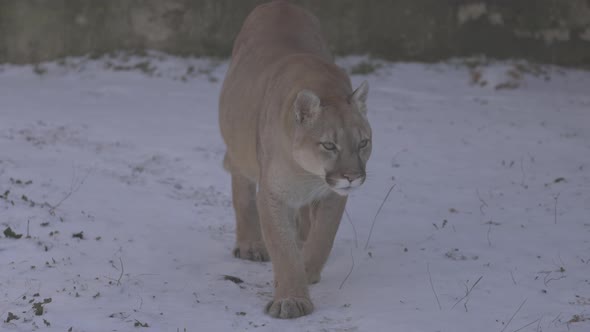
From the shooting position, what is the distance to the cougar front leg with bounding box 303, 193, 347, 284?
18.0 ft

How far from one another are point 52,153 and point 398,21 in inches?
246

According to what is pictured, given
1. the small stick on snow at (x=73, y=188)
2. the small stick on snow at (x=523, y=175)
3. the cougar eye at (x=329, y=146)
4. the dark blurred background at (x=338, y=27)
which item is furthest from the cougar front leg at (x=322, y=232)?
the dark blurred background at (x=338, y=27)

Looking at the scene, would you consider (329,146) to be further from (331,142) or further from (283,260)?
(283,260)

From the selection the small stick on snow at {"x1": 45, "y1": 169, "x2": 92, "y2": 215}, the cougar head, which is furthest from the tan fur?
the small stick on snow at {"x1": 45, "y1": 169, "x2": 92, "y2": 215}

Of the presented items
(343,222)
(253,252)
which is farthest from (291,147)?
(343,222)

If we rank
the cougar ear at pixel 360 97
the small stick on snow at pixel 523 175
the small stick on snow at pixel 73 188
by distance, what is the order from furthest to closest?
the small stick on snow at pixel 523 175, the small stick on snow at pixel 73 188, the cougar ear at pixel 360 97

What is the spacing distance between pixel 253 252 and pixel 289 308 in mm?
1353

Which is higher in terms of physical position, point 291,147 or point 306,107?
point 306,107

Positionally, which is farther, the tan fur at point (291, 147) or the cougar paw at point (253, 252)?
the cougar paw at point (253, 252)

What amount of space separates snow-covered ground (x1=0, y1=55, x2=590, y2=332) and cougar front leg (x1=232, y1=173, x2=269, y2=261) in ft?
0.43

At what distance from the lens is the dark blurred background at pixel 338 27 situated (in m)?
12.8

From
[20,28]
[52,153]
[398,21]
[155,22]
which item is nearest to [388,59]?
[398,21]

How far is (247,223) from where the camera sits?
6289 millimetres

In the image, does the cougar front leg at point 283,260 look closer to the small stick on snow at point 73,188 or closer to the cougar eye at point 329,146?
the cougar eye at point 329,146
